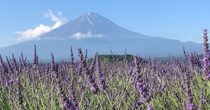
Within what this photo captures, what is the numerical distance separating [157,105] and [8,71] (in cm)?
463

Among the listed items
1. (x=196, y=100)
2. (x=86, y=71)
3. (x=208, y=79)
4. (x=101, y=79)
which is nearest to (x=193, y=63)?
(x=208, y=79)

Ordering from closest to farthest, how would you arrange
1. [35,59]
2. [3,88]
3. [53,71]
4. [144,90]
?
[144,90]
[3,88]
[53,71]
[35,59]

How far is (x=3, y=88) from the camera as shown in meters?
4.87

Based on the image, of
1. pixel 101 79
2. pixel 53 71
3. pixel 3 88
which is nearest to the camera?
pixel 101 79

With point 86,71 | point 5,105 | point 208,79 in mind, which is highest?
point 86,71

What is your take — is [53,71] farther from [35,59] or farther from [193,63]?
[193,63]

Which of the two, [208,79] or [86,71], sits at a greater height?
[86,71]

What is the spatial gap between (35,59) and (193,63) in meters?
3.68

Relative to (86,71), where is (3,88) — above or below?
below

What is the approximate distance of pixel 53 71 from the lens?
5270mm

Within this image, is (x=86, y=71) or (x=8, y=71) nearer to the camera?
(x=86, y=71)

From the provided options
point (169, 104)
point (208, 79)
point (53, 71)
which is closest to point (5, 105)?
point (53, 71)

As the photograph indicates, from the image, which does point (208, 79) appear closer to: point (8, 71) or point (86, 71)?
point (86, 71)

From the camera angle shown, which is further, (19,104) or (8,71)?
(8,71)
